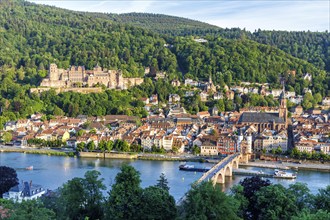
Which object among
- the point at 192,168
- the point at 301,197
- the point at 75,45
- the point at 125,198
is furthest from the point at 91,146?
the point at 75,45

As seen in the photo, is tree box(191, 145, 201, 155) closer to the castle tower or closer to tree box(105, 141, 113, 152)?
tree box(105, 141, 113, 152)

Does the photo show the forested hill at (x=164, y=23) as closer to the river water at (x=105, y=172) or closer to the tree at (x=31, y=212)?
the river water at (x=105, y=172)

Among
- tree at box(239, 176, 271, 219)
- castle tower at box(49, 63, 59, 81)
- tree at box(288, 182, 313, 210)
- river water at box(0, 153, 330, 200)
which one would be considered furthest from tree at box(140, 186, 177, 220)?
castle tower at box(49, 63, 59, 81)

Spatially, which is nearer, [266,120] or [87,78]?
[266,120]

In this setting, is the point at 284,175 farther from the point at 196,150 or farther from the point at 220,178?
the point at 196,150

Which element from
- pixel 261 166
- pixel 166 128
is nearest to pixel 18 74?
pixel 166 128

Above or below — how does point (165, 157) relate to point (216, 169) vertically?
below

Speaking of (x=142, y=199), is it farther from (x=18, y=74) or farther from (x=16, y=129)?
(x=18, y=74)
